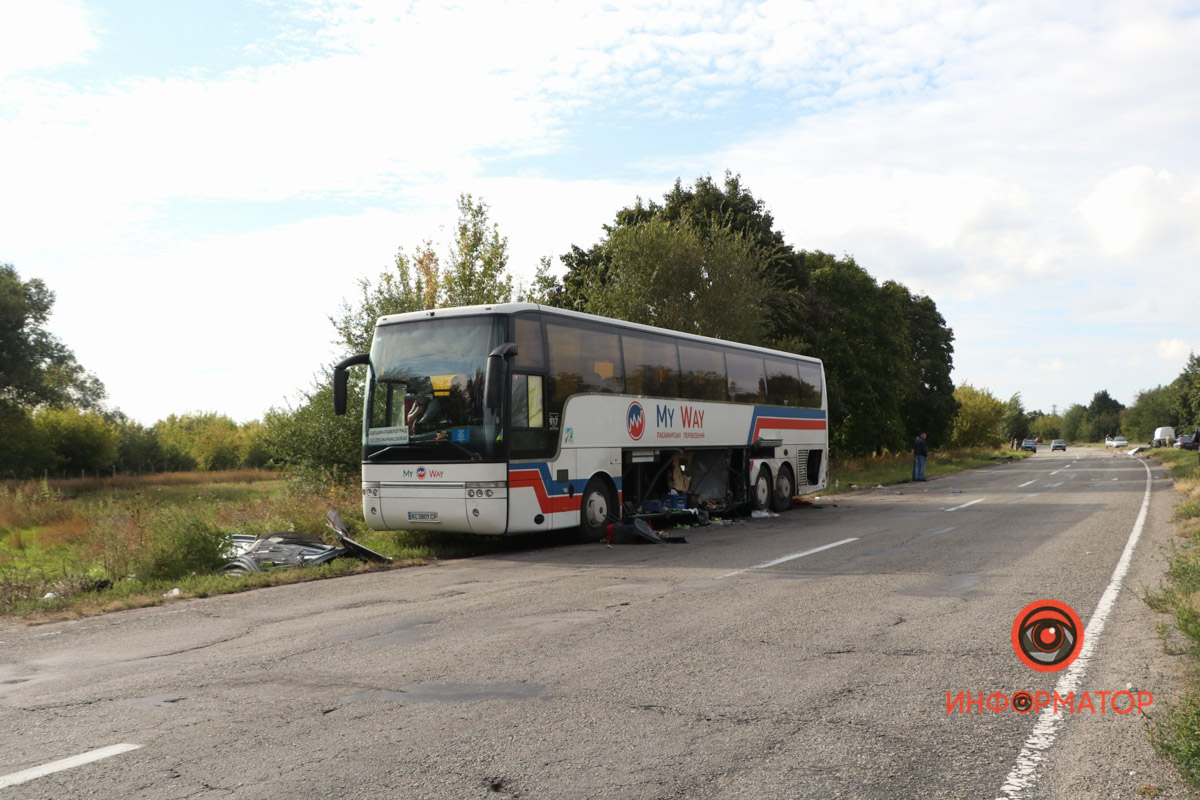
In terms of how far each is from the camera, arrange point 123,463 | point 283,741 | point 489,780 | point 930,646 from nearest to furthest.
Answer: point 489,780, point 283,741, point 930,646, point 123,463

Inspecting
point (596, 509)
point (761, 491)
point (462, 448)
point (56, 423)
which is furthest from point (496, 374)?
point (56, 423)

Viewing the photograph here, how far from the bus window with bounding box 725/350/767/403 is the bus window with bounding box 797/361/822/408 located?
2716 mm

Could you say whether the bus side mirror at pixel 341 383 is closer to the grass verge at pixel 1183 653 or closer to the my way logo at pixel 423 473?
the my way logo at pixel 423 473

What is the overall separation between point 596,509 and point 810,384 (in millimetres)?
11074

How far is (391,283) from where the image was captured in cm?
2497

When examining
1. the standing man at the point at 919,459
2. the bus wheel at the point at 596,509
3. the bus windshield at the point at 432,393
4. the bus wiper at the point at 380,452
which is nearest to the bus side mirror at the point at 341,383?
the bus windshield at the point at 432,393

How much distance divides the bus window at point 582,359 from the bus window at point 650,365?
30 centimetres

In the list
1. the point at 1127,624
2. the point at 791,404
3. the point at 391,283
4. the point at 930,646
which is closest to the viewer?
the point at 930,646

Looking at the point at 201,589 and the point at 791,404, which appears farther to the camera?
the point at 791,404

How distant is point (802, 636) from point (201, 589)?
263 inches

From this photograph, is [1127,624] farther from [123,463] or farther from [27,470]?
[123,463]

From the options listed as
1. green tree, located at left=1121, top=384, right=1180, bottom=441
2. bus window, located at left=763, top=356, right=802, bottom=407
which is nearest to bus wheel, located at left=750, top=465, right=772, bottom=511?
bus window, located at left=763, top=356, right=802, bottom=407

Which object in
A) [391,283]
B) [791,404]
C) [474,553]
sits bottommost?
[474,553]

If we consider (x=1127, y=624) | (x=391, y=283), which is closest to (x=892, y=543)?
(x=1127, y=624)
